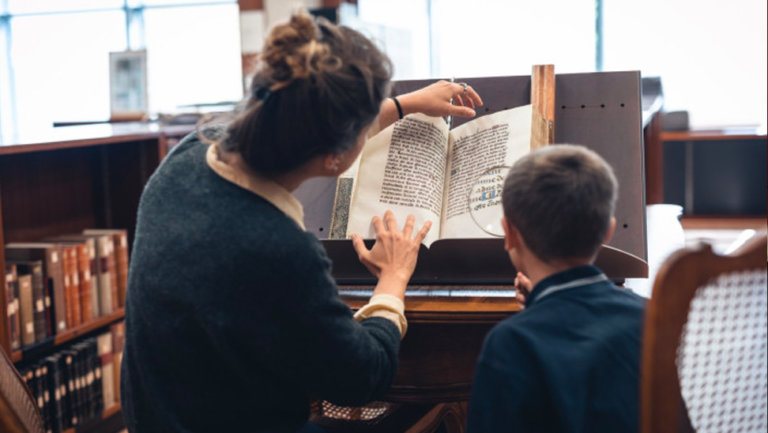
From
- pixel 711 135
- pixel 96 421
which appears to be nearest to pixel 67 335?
pixel 96 421

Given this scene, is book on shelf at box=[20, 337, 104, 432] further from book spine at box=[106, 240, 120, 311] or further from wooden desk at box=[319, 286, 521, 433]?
wooden desk at box=[319, 286, 521, 433]

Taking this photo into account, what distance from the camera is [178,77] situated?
718cm

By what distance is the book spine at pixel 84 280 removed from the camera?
261cm

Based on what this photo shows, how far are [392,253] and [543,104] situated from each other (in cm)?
44

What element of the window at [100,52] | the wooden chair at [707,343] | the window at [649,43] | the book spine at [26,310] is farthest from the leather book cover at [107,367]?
the window at [100,52]

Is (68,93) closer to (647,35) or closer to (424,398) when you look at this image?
(647,35)

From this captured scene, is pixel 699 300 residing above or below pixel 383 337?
above

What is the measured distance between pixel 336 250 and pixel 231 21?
19.5ft

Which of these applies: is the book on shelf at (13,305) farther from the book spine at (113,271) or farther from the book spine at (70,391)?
the book spine at (113,271)

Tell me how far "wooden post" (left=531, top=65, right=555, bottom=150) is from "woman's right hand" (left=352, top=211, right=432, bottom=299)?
11.1 inches

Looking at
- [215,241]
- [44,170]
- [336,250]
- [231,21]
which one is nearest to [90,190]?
[44,170]

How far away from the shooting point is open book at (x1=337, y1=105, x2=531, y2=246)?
4.57 ft

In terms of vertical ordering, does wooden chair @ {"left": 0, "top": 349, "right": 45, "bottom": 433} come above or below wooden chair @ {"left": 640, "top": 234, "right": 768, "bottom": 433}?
below

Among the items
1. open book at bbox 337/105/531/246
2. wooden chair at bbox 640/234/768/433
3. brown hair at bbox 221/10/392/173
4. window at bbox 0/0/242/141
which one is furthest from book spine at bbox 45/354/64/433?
window at bbox 0/0/242/141
